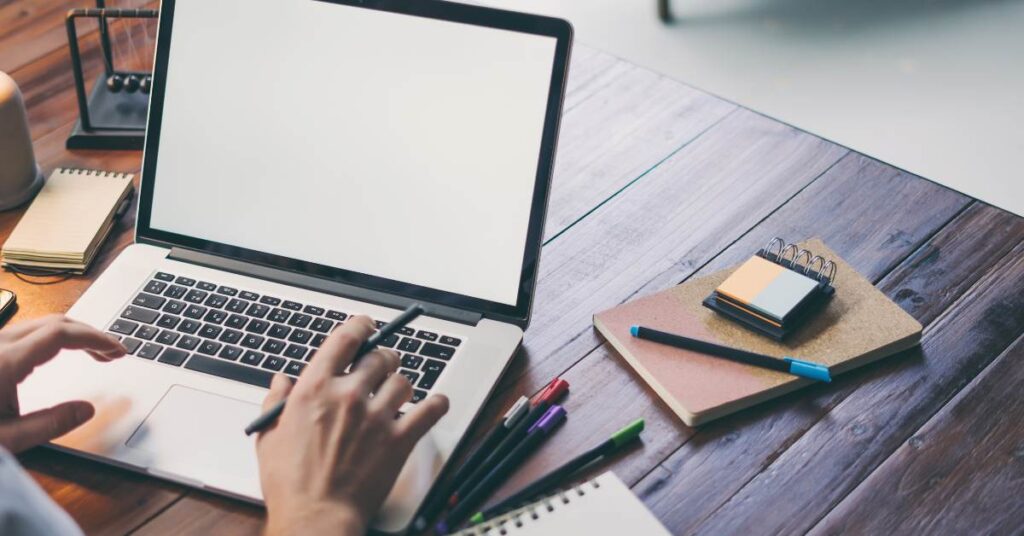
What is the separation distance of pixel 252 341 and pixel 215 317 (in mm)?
59

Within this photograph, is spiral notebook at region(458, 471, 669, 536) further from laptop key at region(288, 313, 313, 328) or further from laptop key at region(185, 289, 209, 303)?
laptop key at region(185, 289, 209, 303)

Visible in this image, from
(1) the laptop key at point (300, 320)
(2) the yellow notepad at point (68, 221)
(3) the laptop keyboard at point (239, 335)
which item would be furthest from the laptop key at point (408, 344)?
(2) the yellow notepad at point (68, 221)

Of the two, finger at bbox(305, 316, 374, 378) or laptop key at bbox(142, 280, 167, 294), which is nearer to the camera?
finger at bbox(305, 316, 374, 378)

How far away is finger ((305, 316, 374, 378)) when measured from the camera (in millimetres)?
844

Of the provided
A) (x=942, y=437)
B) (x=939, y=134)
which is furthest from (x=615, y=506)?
(x=939, y=134)

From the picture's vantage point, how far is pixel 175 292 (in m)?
1.06

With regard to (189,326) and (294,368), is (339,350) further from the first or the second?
(189,326)

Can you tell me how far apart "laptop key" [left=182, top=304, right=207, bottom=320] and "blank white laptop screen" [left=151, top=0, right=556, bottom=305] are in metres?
0.09

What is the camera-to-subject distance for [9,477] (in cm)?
70

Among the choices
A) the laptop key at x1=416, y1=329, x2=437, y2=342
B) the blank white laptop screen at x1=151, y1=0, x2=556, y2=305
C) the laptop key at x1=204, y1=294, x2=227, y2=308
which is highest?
the blank white laptop screen at x1=151, y1=0, x2=556, y2=305

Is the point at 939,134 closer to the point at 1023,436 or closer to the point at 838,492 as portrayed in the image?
the point at 1023,436

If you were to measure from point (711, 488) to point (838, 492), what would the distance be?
11 centimetres

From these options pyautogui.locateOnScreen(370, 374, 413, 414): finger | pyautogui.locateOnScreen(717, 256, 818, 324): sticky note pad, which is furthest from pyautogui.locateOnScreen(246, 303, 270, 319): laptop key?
pyautogui.locateOnScreen(717, 256, 818, 324): sticky note pad

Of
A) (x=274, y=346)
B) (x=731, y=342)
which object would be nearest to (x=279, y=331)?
(x=274, y=346)
